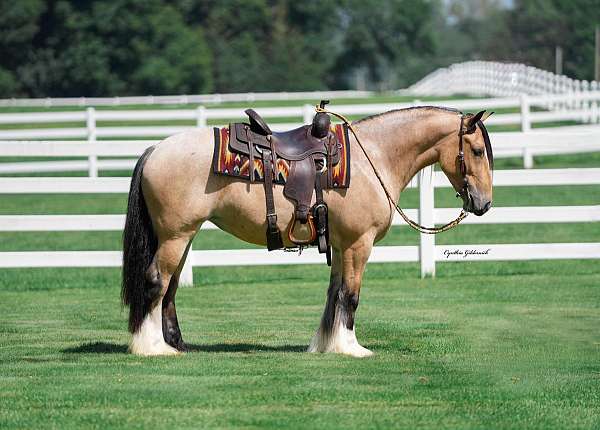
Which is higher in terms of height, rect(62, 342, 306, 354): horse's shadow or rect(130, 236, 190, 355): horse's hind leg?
rect(130, 236, 190, 355): horse's hind leg

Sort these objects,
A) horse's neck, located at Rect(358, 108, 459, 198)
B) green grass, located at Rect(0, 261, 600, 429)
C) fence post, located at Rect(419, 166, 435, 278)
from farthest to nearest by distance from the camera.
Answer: fence post, located at Rect(419, 166, 435, 278), horse's neck, located at Rect(358, 108, 459, 198), green grass, located at Rect(0, 261, 600, 429)

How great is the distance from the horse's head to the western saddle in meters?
0.94

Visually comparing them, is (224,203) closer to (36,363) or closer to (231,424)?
(36,363)

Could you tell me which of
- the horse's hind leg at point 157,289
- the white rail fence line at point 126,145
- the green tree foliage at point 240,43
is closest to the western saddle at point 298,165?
the horse's hind leg at point 157,289

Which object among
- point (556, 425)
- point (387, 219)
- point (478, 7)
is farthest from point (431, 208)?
point (478, 7)

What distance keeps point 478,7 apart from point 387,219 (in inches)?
7185

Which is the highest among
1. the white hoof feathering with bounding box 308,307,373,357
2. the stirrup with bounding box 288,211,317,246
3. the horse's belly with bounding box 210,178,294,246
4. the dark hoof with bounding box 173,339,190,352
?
the horse's belly with bounding box 210,178,294,246

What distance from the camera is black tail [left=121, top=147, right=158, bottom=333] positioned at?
9.20m

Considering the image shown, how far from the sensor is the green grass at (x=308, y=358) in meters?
7.39

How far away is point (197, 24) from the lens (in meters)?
83.4

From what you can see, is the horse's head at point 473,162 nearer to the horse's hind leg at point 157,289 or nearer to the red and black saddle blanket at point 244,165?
the red and black saddle blanket at point 244,165

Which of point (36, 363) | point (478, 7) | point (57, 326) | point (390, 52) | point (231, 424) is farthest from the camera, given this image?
point (478, 7)

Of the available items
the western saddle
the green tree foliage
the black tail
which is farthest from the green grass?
the green tree foliage

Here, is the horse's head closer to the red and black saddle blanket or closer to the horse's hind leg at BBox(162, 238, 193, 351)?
the red and black saddle blanket
